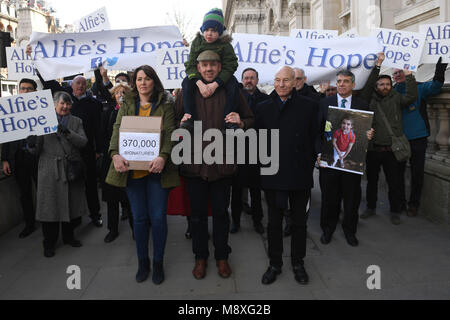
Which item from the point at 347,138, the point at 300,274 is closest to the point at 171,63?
the point at 347,138

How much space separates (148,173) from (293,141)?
4.57 feet

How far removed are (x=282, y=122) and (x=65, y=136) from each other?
2.66m

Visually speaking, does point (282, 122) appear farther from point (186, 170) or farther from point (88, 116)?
point (88, 116)

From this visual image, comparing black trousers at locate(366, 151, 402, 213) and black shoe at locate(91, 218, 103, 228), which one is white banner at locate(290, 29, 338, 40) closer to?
black trousers at locate(366, 151, 402, 213)

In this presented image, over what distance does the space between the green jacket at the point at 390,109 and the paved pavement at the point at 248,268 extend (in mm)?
1249

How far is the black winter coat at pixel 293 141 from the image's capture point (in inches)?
131

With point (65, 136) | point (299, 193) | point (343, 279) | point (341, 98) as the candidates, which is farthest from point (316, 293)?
point (65, 136)

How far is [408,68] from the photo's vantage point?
5.14 metres

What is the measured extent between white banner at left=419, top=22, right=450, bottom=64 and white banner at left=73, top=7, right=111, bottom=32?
5.42 metres

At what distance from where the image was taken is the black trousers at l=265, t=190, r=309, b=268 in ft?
11.3

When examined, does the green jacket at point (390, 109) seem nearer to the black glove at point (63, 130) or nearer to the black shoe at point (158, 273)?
the black shoe at point (158, 273)

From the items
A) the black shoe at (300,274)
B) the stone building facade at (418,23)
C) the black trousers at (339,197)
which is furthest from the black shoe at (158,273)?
the stone building facade at (418,23)

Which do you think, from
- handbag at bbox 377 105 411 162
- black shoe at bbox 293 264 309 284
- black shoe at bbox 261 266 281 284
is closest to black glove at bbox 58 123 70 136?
black shoe at bbox 261 266 281 284

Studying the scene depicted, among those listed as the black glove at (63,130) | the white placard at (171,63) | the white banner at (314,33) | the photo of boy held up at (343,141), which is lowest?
the photo of boy held up at (343,141)
